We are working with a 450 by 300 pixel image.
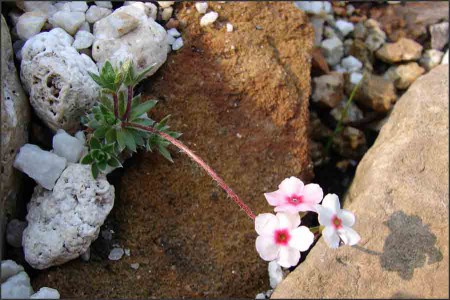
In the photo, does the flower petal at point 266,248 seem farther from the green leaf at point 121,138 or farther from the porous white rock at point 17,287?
the porous white rock at point 17,287

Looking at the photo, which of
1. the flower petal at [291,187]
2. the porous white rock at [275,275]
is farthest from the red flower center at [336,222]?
the porous white rock at [275,275]

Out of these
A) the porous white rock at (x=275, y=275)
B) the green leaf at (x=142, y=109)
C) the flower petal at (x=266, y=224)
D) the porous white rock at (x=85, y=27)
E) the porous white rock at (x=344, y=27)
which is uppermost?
the porous white rock at (x=85, y=27)

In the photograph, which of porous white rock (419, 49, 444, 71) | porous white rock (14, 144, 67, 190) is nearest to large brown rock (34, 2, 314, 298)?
porous white rock (14, 144, 67, 190)

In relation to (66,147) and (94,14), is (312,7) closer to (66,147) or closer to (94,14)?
(94,14)

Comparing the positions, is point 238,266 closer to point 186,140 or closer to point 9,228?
point 186,140

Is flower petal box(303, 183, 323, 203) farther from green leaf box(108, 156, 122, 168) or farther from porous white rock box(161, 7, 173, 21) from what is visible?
porous white rock box(161, 7, 173, 21)

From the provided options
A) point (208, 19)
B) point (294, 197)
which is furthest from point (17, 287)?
point (208, 19)
